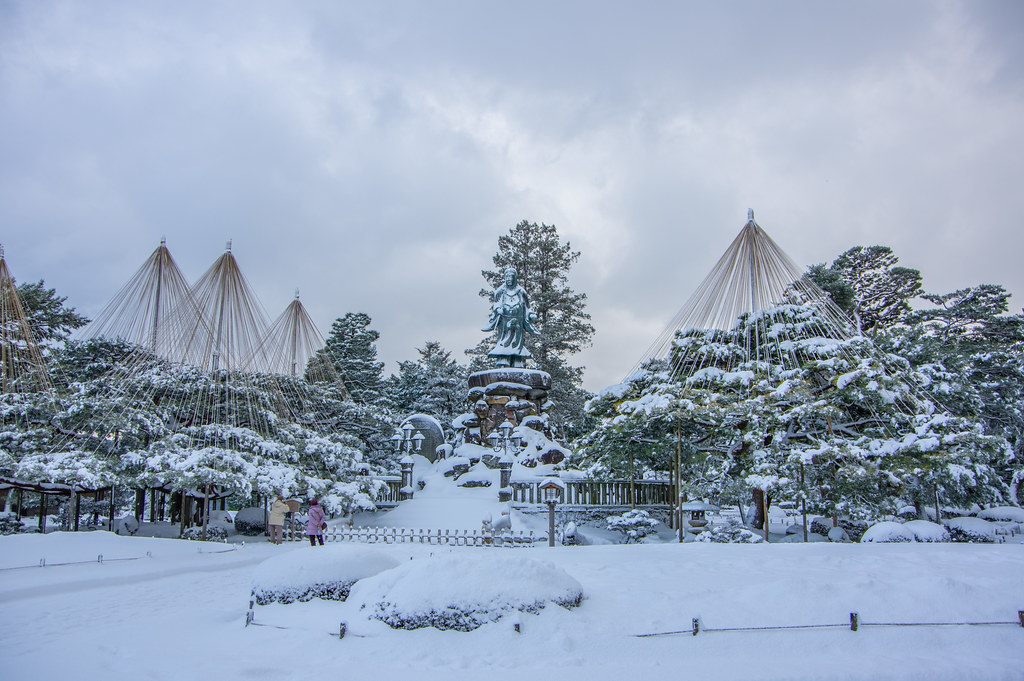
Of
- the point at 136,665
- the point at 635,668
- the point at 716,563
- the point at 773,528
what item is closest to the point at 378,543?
the point at 716,563

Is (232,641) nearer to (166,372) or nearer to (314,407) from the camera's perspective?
(166,372)

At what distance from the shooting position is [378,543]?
16234 mm

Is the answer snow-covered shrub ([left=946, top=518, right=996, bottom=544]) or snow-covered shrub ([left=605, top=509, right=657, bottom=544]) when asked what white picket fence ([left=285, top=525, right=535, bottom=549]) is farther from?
snow-covered shrub ([left=946, top=518, right=996, bottom=544])

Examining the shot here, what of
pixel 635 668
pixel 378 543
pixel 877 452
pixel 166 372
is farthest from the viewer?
pixel 166 372

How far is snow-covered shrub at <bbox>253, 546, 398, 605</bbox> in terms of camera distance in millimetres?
7863

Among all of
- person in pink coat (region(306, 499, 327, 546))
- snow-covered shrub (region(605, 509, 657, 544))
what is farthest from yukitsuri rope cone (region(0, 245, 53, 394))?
→ snow-covered shrub (region(605, 509, 657, 544))

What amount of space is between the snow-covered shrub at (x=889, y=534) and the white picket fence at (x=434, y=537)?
781 cm

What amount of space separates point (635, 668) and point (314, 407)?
20.7 meters

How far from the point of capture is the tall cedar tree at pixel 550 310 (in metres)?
41.1

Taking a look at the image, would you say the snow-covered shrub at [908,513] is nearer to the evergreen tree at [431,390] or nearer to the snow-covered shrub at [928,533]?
the snow-covered shrub at [928,533]

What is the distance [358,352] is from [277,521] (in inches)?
811

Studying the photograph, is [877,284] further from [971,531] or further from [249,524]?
[249,524]

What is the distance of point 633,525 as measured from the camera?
1777 centimetres

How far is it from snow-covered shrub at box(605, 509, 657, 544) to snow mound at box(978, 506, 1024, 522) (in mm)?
18045
